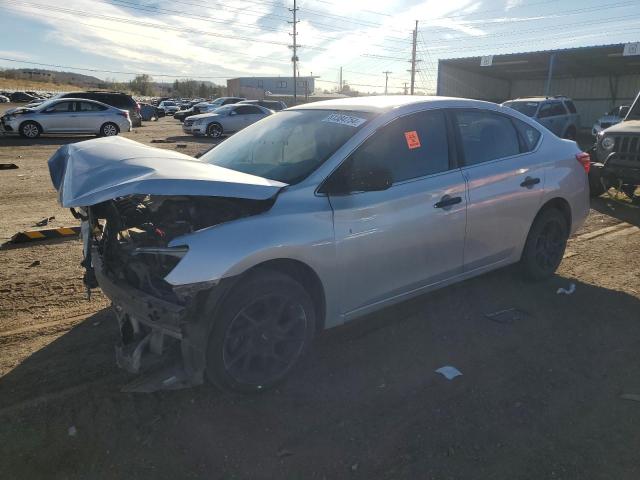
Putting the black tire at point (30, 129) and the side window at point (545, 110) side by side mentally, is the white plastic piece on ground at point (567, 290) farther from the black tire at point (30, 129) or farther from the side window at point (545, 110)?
the black tire at point (30, 129)

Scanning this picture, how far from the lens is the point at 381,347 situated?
3768 mm

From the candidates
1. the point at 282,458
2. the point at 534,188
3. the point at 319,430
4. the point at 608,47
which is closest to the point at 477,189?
the point at 534,188

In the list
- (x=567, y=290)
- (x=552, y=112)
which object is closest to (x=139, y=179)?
(x=567, y=290)

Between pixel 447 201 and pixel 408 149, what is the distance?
0.51 meters

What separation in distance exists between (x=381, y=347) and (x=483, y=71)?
1431 inches

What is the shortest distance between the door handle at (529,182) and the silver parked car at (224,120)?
18647 millimetres

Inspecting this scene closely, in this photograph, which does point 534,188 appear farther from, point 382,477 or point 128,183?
point 128,183

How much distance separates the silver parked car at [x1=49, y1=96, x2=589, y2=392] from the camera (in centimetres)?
281

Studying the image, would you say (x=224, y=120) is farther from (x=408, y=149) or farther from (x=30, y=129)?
(x=408, y=149)

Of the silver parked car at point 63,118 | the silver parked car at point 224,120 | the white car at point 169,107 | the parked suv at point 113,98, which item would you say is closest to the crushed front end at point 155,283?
the silver parked car at point 63,118

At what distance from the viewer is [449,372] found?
3.44 meters

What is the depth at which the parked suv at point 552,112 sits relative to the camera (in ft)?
56.7

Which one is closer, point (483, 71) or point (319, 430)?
point (319, 430)

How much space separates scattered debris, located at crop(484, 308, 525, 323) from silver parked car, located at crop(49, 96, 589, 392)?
413 mm
